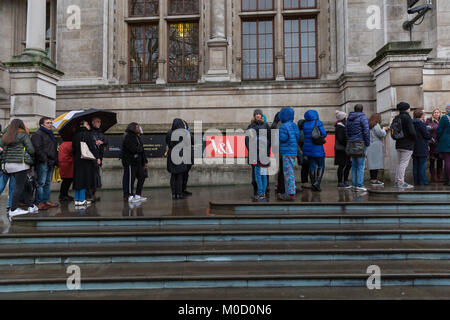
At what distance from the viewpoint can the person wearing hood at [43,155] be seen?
20.5 feet

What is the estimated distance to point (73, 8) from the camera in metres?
13.8

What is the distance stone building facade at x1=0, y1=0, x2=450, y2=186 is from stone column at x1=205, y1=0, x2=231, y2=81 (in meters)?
0.04

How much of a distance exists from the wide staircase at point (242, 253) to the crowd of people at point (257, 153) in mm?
1126

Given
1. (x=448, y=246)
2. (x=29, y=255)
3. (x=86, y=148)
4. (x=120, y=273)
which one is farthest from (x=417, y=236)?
(x=86, y=148)

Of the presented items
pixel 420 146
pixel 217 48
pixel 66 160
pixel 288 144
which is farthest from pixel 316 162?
pixel 217 48

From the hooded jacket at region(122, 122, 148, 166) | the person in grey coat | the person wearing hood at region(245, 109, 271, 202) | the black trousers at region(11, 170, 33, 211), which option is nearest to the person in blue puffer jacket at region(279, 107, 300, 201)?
the person wearing hood at region(245, 109, 271, 202)

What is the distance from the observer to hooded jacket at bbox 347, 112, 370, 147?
275 inches

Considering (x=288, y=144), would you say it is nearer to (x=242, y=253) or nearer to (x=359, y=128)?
(x=359, y=128)

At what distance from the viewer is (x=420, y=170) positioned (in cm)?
771

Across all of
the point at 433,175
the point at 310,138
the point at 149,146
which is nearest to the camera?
the point at 310,138

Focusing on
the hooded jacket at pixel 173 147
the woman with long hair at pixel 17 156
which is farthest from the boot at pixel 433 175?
the woman with long hair at pixel 17 156

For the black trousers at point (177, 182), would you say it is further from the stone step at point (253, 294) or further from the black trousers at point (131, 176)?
the stone step at point (253, 294)

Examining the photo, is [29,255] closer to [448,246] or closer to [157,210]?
[157,210]

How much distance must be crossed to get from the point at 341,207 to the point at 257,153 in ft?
6.03
